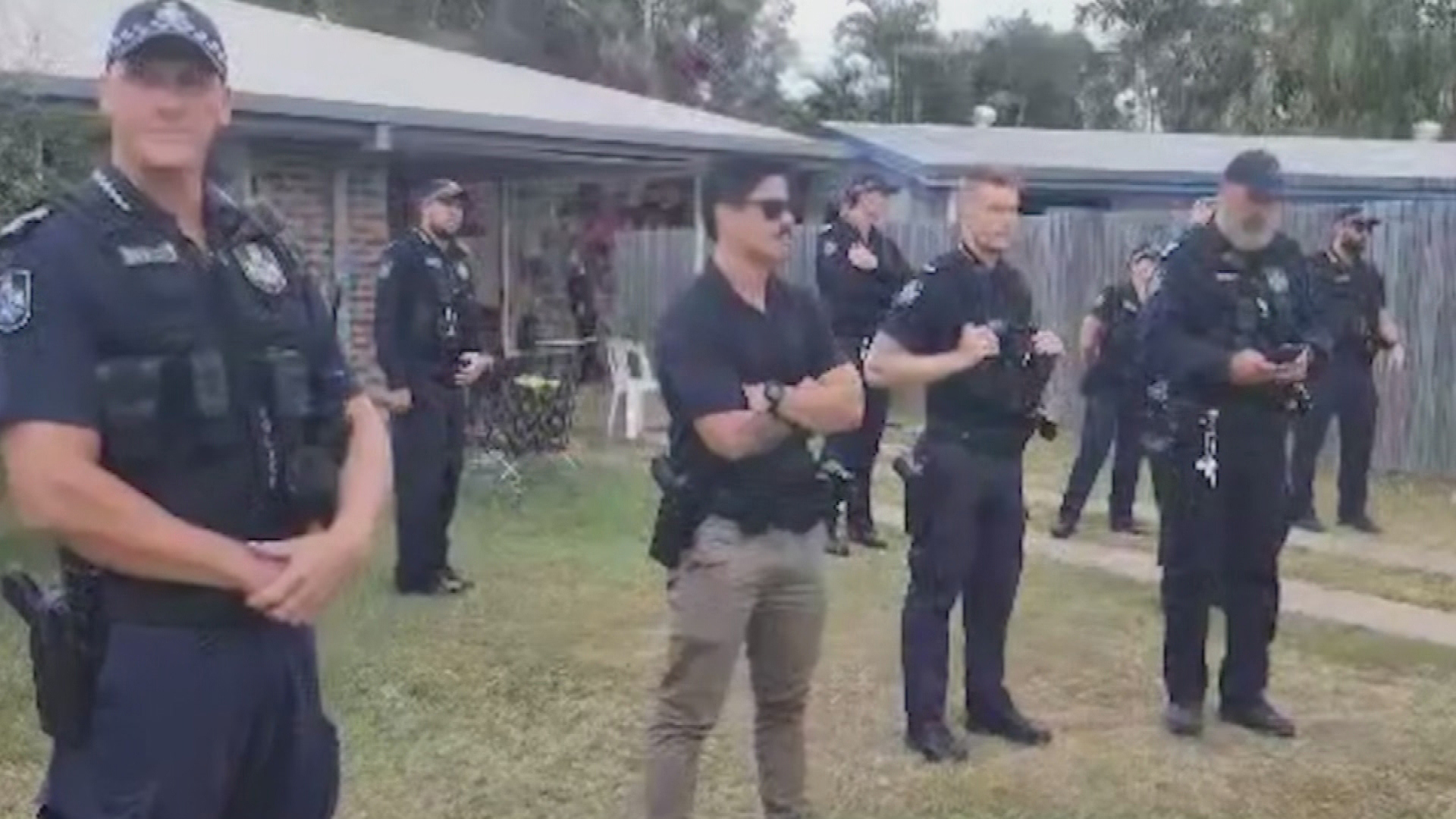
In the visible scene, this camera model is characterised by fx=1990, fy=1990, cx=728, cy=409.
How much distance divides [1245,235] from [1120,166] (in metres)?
18.4

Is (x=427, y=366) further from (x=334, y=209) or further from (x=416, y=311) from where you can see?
(x=334, y=209)

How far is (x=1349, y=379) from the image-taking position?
11000 mm

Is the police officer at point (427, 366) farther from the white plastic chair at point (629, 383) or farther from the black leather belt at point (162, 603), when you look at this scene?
the white plastic chair at point (629, 383)

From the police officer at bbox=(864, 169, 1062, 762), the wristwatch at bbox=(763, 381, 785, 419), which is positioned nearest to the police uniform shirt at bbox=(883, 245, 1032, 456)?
the police officer at bbox=(864, 169, 1062, 762)

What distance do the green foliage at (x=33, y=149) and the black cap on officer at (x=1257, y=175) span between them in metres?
4.41

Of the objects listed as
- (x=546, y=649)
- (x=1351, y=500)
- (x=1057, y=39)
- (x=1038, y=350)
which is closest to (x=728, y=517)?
(x=1038, y=350)

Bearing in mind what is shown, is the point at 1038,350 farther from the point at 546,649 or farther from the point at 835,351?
the point at 546,649

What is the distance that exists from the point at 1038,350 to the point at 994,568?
0.69 metres

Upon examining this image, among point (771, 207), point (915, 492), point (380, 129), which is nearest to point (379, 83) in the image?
point (380, 129)

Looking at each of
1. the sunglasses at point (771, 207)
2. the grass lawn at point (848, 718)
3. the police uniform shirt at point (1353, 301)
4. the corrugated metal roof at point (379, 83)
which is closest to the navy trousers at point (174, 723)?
the sunglasses at point (771, 207)

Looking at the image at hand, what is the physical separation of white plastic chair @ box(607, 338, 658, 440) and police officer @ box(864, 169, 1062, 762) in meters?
9.45

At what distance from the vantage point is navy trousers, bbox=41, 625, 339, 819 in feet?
9.32

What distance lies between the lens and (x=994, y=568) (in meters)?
6.03

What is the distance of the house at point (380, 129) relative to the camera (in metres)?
12.3
